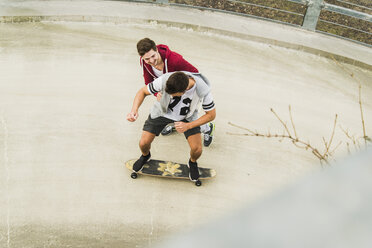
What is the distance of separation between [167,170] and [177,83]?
1.39 metres

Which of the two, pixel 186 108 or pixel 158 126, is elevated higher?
pixel 186 108

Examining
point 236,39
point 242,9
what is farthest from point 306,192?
point 242,9

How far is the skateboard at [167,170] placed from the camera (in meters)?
3.87

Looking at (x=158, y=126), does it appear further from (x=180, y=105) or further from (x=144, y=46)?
(x=144, y=46)

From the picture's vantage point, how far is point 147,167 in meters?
3.91

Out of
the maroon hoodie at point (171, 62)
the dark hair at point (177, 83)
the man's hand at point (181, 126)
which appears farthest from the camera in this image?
the maroon hoodie at point (171, 62)

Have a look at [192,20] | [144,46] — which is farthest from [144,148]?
[192,20]

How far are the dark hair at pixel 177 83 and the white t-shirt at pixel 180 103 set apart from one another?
0.84ft

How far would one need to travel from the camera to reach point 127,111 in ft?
15.4

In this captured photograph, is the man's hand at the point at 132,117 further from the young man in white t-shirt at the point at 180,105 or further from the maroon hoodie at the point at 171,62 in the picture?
the maroon hoodie at the point at 171,62

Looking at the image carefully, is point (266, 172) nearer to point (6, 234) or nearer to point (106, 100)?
point (106, 100)

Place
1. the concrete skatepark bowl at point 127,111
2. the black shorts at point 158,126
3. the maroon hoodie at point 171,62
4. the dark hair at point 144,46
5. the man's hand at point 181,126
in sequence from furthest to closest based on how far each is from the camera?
the concrete skatepark bowl at point 127,111, the black shorts at point 158,126, the maroon hoodie at point 171,62, the man's hand at point 181,126, the dark hair at point 144,46

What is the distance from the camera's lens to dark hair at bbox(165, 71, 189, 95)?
287 centimetres

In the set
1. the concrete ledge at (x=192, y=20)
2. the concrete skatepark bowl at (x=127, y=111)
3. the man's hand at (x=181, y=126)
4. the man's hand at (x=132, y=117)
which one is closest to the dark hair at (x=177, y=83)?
the man's hand at (x=181, y=126)
